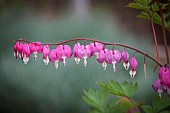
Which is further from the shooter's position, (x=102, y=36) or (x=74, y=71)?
(x=102, y=36)

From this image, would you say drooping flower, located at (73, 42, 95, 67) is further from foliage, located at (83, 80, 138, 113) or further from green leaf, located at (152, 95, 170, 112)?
green leaf, located at (152, 95, 170, 112)

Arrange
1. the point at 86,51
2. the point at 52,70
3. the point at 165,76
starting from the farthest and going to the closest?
the point at 52,70
the point at 86,51
the point at 165,76

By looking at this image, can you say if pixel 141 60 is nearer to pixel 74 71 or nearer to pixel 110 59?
pixel 74 71

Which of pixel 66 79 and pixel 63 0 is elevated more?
pixel 63 0

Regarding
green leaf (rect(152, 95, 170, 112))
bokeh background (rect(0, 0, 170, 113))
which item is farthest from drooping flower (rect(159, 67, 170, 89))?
bokeh background (rect(0, 0, 170, 113))

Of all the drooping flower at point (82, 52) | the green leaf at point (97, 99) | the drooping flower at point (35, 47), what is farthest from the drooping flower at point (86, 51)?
the green leaf at point (97, 99)

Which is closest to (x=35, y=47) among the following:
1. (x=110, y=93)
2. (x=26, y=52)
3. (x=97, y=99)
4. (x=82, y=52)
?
(x=26, y=52)

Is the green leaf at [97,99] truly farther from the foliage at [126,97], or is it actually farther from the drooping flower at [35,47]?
the drooping flower at [35,47]

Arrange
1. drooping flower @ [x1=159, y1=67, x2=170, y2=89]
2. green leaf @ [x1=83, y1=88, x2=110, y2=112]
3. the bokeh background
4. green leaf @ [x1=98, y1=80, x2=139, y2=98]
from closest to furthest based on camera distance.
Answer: drooping flower @ [x1=159, y1=67, x2=170, y2=89] < green leaf @ [x1=98, y1=80, x2=139, y2=98] < green leaf @ [x1=83, y1=88, x2=110, y2=112] < the bokeh background

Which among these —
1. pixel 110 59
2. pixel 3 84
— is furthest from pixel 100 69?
pixel 110 59

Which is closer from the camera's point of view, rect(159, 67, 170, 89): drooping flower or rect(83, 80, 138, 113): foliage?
rect(159, 67, 170, 89): drooping flower

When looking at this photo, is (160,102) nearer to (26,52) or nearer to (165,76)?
(165,76)
